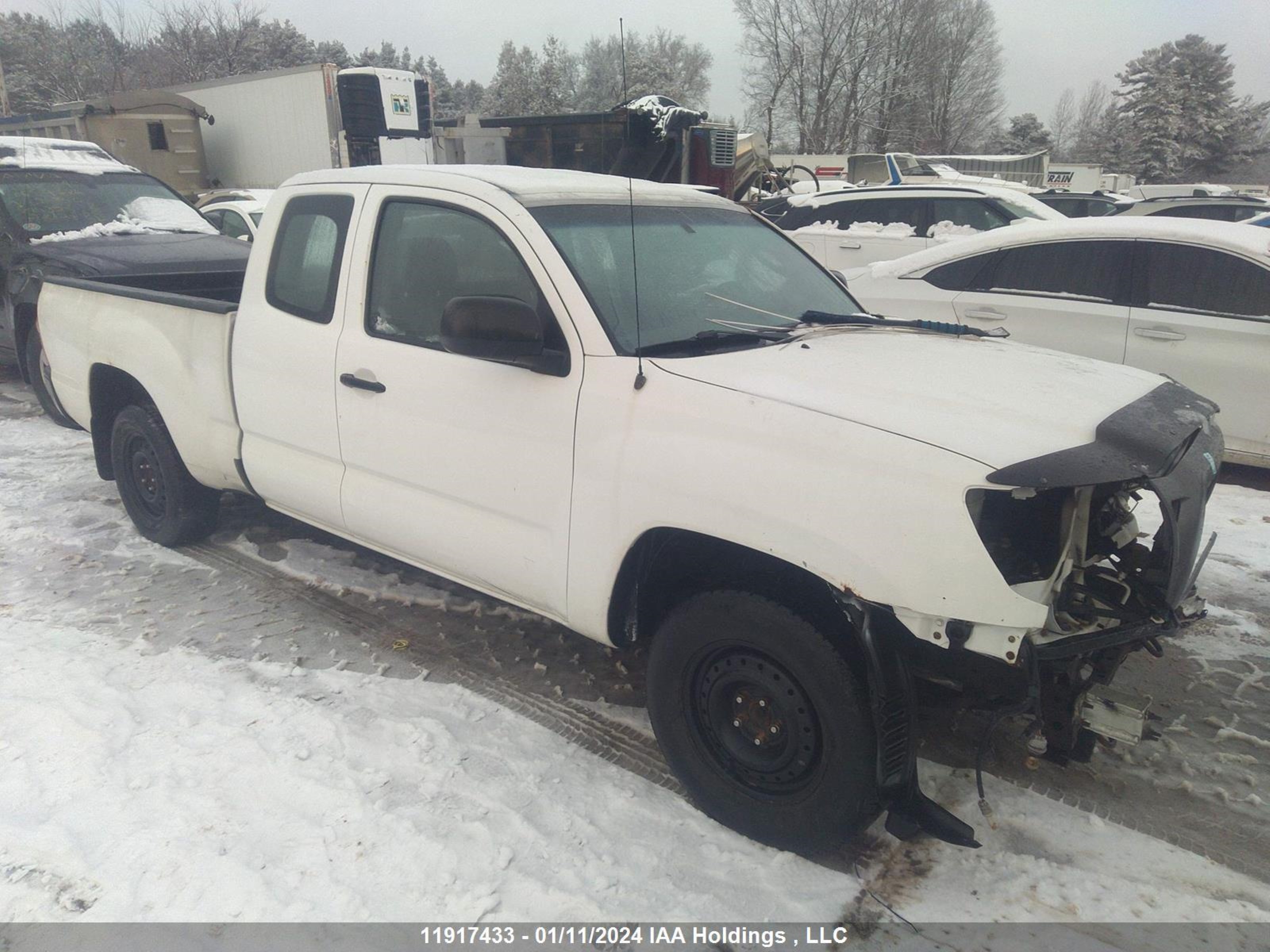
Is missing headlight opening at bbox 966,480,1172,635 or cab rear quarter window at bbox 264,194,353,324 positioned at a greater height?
cab rear quarter window at bbox 264,194,353,324

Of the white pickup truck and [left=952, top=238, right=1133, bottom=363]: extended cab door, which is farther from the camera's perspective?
[left=952, top=238, right=1133, bottom=363]: extended cab door

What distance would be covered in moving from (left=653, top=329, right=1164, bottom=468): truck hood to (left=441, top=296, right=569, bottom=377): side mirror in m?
0.41

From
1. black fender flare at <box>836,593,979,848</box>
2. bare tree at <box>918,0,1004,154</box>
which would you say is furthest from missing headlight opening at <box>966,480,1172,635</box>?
bare tree at <box>918,0,1004,154</box>

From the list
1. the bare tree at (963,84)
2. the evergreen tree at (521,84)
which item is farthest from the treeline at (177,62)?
the bare tree at (963,84)

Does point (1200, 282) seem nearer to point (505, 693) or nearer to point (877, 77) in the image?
point (505, 693)

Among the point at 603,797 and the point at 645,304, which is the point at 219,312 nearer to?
the point at 645,304

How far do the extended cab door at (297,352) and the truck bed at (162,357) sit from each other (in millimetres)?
146

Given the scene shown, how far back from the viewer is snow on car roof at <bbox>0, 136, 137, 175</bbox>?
328 inches

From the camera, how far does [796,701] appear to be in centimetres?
247

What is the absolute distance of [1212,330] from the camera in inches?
216

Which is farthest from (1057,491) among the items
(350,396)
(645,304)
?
(350,396)

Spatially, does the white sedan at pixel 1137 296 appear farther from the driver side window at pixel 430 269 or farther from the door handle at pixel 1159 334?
the driver side window at pixel 430 269

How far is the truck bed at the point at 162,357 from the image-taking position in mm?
4215

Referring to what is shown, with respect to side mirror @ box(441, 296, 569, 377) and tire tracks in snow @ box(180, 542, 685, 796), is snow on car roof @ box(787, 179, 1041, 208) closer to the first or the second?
tire tracks in snow @ box(180, 542, 685, 796)
